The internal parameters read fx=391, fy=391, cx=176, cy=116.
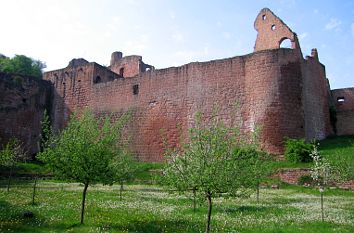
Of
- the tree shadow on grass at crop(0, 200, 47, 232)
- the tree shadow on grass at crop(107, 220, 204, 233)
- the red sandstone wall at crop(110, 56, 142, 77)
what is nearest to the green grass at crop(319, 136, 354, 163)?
the tree shadow on grass at crop(107, 220, 204, 233)

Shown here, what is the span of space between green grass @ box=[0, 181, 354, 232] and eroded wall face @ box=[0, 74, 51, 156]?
2222cm

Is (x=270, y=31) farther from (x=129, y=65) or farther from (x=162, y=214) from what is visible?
(x=162, y=214)

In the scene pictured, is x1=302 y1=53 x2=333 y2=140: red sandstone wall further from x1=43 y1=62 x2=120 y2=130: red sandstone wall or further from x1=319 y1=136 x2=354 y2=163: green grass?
x1=43 y1=62 x2=120 y2=130: red sandstone wall

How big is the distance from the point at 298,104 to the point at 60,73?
25362mm

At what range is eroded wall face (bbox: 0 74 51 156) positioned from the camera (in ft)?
124

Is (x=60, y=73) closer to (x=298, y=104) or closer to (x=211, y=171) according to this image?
(x=298, y=104)

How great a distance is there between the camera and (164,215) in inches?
503

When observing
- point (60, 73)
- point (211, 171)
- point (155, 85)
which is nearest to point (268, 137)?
point (155, 85)

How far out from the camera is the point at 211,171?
30.2 feet

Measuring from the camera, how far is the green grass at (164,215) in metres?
10.6

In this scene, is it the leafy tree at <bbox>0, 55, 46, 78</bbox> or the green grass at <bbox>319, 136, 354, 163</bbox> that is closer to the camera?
the green grass at <bbox>319, 136, 354, 163</bbox>

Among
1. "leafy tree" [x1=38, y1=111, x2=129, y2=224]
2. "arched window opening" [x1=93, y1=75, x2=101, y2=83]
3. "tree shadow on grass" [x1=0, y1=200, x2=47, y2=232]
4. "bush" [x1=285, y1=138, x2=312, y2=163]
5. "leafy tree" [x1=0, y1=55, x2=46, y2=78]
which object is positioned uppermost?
"leafy tree" [x1=0, y1=55, x2=46, y2=78]

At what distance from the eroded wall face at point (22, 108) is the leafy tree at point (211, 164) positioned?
30.8 m

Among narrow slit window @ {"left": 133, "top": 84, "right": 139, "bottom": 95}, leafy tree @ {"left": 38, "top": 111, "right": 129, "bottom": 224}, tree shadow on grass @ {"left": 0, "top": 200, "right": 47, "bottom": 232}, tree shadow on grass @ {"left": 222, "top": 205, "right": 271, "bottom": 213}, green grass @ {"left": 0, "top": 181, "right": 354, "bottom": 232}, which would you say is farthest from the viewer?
narrow slit window @ {"left": 133, "top": 84, "right": 139, "bottom": 95}
